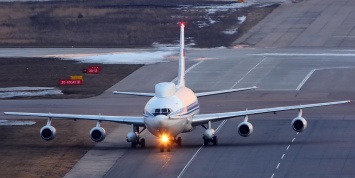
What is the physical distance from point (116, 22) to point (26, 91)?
50516mm

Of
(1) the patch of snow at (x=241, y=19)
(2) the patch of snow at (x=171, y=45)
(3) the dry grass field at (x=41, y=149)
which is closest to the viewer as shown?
(3) the dry grass field at (x=41, y=149)

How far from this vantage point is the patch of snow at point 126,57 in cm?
11225

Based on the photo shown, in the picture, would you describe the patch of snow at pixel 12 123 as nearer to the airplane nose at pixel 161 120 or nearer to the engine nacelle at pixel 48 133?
the engine nacelle at pixel 48 133

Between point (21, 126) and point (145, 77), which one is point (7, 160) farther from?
point (145, 77)

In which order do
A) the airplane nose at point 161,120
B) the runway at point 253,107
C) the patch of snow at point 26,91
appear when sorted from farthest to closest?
the patch of snow at point 26,91, the airplane nose at point 161,120, the runway at point 253,107

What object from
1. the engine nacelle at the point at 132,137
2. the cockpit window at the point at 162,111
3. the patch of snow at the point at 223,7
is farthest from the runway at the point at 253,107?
the patch of snow at the point at 223,7

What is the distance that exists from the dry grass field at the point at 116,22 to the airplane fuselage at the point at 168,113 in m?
58.8

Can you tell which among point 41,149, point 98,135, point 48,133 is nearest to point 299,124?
point 98,135

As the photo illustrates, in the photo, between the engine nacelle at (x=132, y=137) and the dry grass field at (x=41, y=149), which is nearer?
the dry grass field at (x=41, y=149)

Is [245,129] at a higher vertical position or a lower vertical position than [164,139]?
higher

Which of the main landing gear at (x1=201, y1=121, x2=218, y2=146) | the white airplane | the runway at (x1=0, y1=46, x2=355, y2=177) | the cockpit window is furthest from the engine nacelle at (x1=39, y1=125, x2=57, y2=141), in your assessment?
the main landing gear at (x1=201, y1=121, x2=218, y2=146)

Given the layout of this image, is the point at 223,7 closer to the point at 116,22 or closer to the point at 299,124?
the point at 116,22

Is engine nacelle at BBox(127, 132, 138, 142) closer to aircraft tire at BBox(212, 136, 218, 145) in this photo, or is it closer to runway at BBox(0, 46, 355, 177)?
runway at BBox(0, 46, 355, 177)

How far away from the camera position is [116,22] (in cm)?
14412
